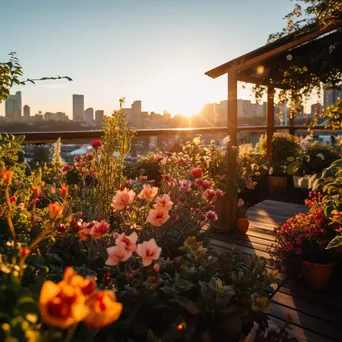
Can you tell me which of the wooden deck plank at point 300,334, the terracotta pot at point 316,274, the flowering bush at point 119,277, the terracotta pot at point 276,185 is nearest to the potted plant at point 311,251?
the terracotta pot at point 316,274

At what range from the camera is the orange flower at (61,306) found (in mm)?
419

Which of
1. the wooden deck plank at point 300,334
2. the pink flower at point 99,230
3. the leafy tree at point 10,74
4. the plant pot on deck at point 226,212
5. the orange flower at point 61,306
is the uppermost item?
the leafy tree at point 10,74

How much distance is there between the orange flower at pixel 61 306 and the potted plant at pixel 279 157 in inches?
225

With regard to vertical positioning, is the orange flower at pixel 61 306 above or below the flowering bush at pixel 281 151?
below

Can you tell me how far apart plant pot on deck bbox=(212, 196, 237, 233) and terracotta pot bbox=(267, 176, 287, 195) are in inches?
97.6

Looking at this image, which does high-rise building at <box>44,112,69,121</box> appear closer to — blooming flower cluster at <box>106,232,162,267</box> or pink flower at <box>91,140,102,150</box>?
pink flower at <box>91,140,102,150</box>

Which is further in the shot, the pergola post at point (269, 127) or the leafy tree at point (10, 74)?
the pergola post at point (269, 127)

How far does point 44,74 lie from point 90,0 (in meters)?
2.06

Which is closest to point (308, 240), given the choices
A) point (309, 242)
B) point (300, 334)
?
point (309, 242)

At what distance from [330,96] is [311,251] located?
11.7 feet

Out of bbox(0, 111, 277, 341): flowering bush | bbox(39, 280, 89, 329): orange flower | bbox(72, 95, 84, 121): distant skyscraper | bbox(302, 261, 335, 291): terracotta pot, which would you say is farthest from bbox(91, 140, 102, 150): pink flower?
bbox(72, 95, 84, 121): distant skyscraper

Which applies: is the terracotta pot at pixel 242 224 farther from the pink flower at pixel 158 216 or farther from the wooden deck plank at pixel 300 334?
the pink flower at pixel 158 216

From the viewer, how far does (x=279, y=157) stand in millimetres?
6160

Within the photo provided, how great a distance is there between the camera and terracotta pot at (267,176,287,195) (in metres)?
5.77
